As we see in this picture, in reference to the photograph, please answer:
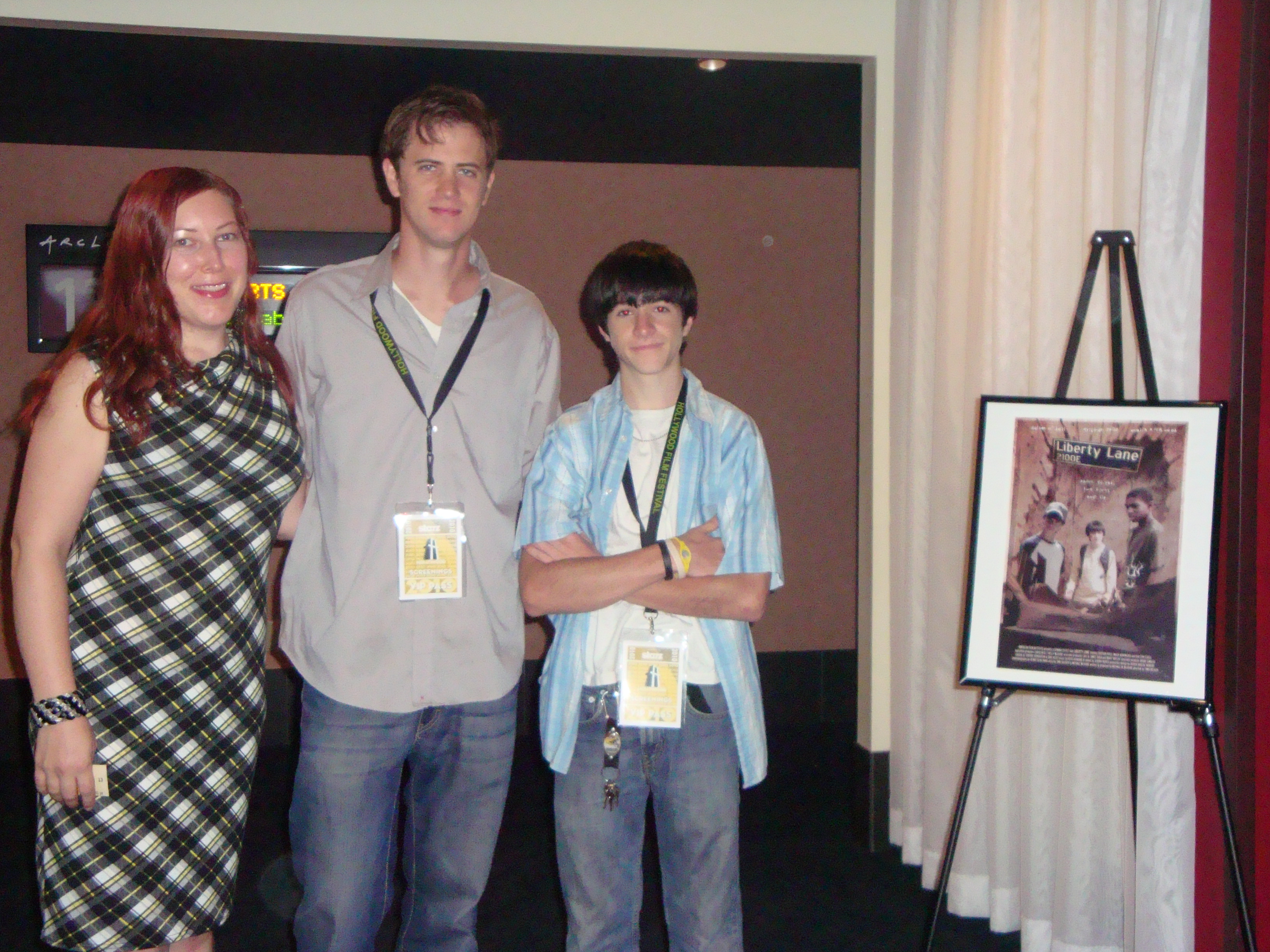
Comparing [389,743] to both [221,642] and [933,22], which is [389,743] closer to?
[221,642]

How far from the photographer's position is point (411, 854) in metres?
1.98

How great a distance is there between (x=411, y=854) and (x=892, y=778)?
1893 millimetres

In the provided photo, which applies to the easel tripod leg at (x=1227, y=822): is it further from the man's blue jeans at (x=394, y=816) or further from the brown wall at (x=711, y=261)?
the brown wall at (x=711, y=261)

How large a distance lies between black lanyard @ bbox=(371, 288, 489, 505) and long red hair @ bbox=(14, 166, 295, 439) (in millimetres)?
359

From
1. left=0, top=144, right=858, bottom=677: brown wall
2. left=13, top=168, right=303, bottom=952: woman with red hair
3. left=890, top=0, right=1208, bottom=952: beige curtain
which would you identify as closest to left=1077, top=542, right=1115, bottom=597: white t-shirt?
left=890, top=0, right=1208, bottom=952: beige curtain

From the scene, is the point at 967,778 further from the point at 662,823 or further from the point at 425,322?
the point at 425,322

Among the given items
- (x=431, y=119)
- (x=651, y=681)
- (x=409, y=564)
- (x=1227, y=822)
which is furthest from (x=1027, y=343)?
(x=409, y=564)

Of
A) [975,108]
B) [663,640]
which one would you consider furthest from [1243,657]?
[975,108]

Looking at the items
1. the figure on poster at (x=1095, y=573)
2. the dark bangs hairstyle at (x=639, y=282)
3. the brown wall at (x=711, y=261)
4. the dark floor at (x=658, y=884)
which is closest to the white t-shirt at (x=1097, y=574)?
the figure on poster at (x=1095, y=573)

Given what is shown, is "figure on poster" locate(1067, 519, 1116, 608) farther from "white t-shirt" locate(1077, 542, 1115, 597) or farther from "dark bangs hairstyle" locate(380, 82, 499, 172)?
"dark bangs hairstyle" locate(380, 82, 499, 172)

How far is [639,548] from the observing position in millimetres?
1797

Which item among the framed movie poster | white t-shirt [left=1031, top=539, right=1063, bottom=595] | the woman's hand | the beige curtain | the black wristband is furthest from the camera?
the beige curtain

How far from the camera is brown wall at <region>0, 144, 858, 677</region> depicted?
423 centimetres

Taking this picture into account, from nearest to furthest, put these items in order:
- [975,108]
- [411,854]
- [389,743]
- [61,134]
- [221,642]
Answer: [221,642], [389,743], [411,854], [975,108], [61,134]
